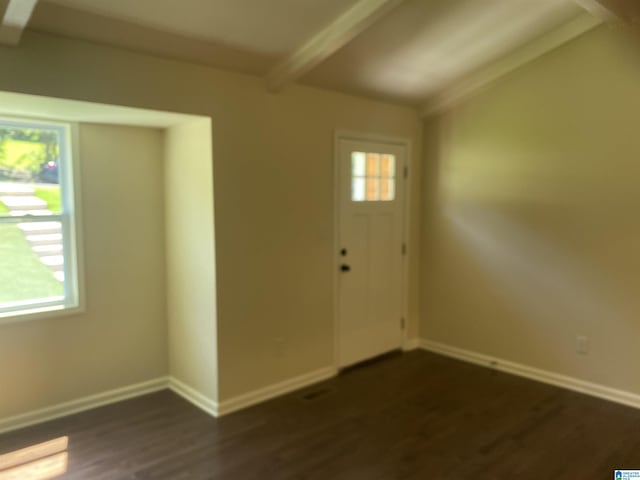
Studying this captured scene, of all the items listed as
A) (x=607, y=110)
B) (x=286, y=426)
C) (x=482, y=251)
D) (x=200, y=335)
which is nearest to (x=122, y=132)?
(x=200, y=335)

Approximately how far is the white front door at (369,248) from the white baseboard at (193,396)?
3.89 ft

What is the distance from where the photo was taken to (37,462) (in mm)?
2725

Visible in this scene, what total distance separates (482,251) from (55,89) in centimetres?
342

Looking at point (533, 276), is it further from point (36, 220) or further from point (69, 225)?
point (36, 220)

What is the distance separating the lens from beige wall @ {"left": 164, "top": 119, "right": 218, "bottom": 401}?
3.25 meters

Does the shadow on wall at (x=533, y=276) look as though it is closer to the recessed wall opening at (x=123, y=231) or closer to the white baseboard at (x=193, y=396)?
the recessed wall opening at (x=123, y=231)

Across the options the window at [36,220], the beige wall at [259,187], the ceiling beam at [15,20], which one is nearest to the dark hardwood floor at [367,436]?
the beige wall at [259,187]

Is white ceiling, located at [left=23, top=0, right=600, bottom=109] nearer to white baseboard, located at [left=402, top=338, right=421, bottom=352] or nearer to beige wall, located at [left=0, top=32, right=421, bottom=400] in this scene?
beige wall, located at [left=0, top=32, right=421, bottom=400]

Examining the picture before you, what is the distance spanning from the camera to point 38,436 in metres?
3.03

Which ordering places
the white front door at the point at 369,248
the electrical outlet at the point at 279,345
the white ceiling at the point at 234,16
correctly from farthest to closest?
1. the white front door at the point at 369,248
2. the electrical outlet at the point at 279,345
3. the white ceiling at the point at 234,16

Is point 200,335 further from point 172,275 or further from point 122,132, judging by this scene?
point 122,132

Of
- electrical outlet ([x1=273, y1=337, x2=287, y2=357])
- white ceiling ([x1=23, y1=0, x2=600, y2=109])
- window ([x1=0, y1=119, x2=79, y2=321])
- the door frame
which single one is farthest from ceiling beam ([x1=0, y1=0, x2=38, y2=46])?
electrical outlet ([x1=273, y1=337, x2=287, y2=357])

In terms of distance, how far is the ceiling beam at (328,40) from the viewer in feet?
8.74

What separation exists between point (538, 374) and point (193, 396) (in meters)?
2.75
